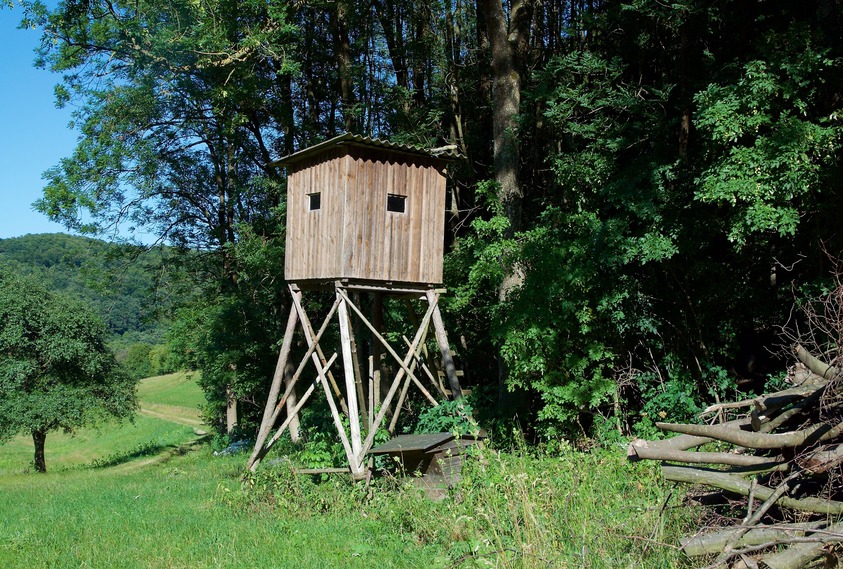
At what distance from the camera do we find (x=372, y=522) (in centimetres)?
884

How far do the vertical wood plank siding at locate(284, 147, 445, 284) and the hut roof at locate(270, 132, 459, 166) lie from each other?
0.10 metres

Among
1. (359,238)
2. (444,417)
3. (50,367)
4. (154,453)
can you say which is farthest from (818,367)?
(154,453)

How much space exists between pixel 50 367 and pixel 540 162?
65.6 ft

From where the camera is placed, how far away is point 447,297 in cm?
1667

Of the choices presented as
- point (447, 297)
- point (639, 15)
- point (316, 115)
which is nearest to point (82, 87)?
point (316, 115)

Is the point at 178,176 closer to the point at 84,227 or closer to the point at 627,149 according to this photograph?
the point at 84,227

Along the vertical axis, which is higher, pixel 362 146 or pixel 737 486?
pixel 362 146

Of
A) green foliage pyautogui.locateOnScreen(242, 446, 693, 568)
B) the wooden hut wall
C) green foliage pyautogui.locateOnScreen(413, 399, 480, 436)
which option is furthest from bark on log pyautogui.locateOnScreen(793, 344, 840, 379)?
the wooden hut wall

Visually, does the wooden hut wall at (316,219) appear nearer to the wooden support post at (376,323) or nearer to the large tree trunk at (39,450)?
the wooden support post at (376,323)

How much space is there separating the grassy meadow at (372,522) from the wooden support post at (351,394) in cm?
43

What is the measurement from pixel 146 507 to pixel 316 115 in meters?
13.7

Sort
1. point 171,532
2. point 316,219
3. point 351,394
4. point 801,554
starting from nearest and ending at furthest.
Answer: point 801,554 → point 171,532 → point 351,394 → point 316,219

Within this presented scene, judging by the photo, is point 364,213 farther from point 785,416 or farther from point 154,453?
point 154,453

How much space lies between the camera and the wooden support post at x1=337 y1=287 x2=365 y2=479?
1181 cm
